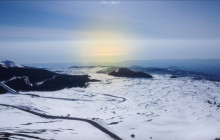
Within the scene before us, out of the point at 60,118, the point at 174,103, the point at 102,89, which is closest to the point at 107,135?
the point at 60,118

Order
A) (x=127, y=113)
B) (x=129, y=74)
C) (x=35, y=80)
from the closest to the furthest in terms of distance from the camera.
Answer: (x=127, y=113) → (x=35, y=80) → (x=129, y=74)

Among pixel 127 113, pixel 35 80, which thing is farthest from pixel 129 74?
pixel 127 113

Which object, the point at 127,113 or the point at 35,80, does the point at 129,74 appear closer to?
the point at 35,80

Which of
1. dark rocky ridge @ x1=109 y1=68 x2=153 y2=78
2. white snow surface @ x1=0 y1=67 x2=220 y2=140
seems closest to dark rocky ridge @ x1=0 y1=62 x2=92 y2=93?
white snow surface @ x1=0 y1=67 x2=220 y2=140

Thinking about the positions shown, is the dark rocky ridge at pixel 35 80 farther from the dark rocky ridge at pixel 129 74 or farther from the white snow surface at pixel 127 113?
the dark rocky ridge at pixel 129 74

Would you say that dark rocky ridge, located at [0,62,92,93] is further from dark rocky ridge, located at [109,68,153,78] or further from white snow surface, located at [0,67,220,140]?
dark rocky ridge, located at [109,68,153,78]

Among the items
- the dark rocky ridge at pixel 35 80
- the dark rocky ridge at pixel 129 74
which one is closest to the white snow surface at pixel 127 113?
the dark rocky ridge at pixel 35 80
